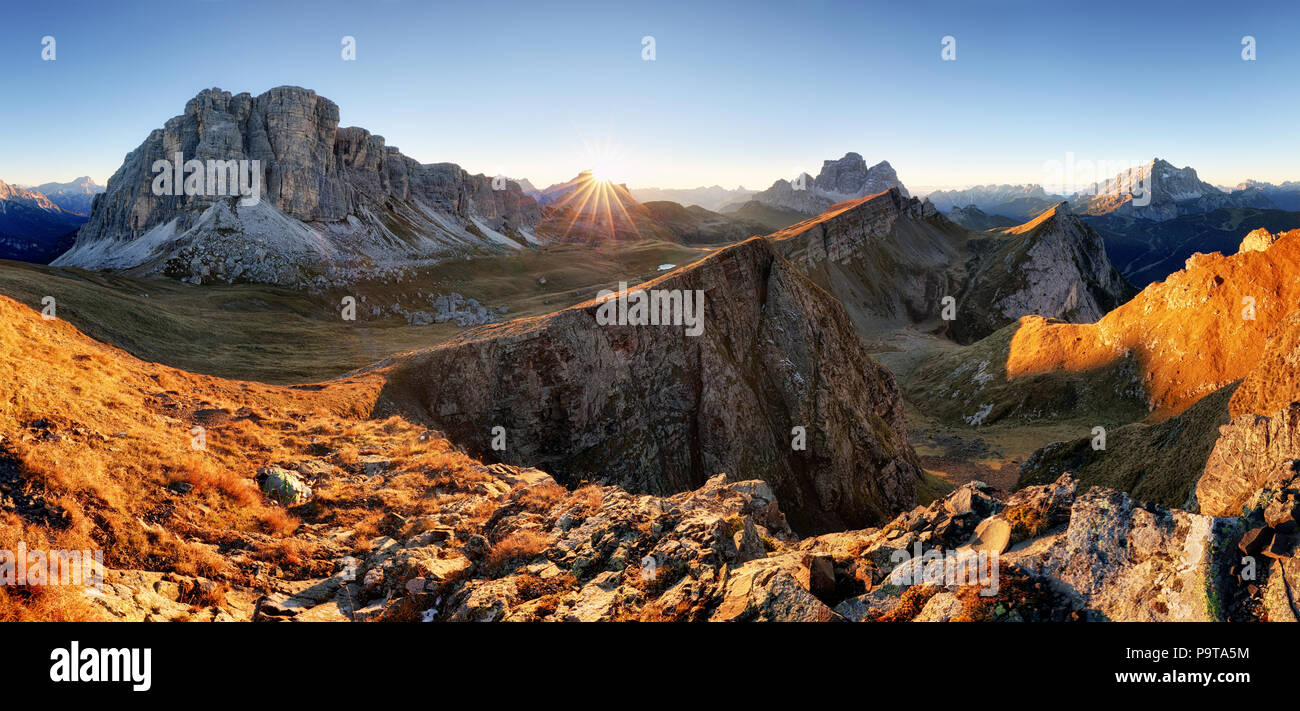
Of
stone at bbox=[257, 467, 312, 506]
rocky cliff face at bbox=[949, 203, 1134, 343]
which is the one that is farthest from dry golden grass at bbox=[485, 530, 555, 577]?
rocky cliff face at bbox=[949, 203, 1134, 343]

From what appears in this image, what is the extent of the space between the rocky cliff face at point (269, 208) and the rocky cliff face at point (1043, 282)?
119 m

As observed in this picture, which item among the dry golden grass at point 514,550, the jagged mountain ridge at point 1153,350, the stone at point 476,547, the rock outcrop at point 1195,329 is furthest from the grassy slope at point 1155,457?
the rock outcrop at point 1195,329

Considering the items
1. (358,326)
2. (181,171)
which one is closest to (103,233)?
(181,171)

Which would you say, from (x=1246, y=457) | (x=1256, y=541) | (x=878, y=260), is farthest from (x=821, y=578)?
(x=878, y=260)

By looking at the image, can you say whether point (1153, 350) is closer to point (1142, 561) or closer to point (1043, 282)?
point (1142, 561)

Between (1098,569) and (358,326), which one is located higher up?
(358,326)

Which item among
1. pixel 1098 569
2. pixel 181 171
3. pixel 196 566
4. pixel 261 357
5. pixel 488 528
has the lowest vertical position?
pixel 488 528

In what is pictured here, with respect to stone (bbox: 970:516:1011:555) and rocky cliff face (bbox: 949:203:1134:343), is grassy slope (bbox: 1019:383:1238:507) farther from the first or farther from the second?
rocky cliff face (bbox: 949:203:1134:343)

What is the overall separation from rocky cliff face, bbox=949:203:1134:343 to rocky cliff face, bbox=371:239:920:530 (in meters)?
95.4

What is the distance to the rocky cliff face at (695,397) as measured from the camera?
92.7 feet

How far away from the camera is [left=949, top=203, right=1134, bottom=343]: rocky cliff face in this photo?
11481cm

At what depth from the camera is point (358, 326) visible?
53.8m
